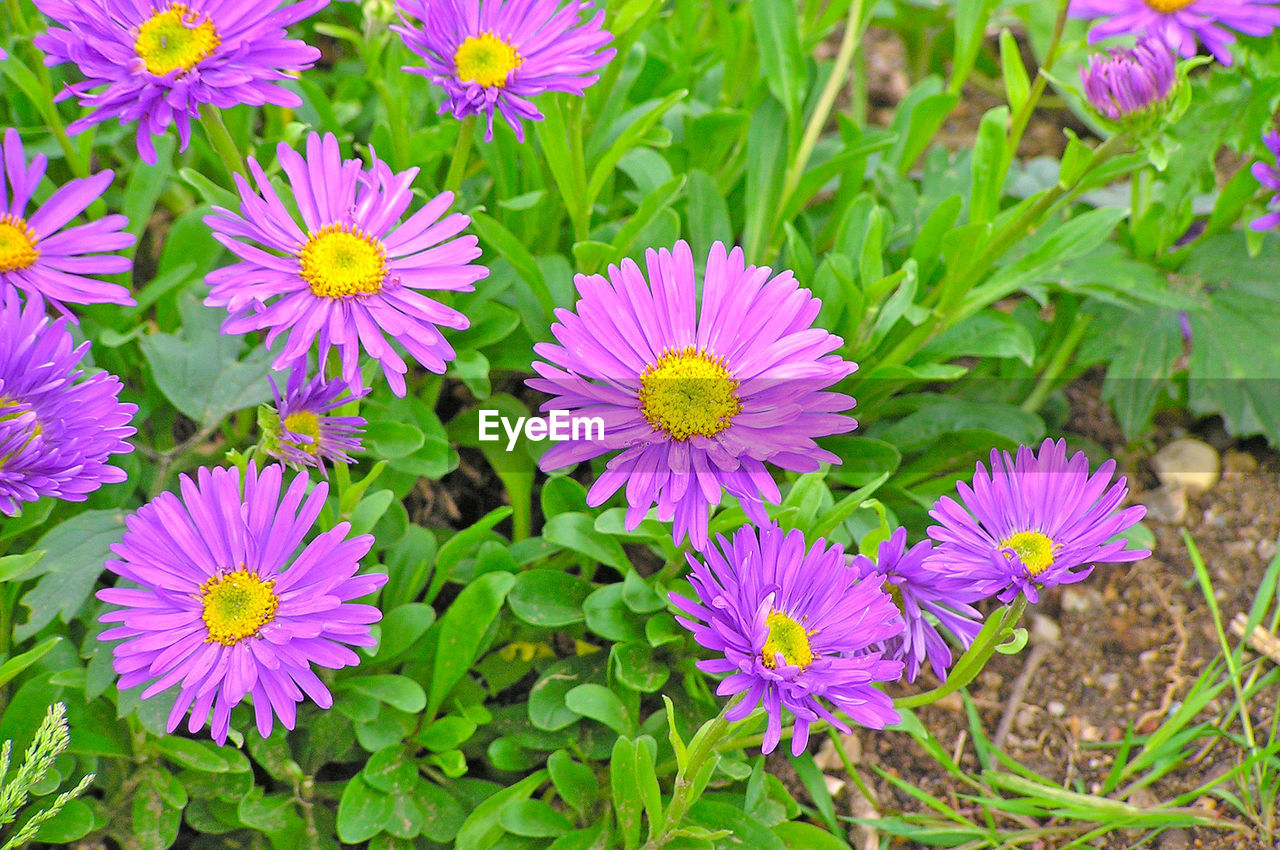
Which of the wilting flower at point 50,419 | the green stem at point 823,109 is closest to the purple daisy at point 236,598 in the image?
the wilting flower at point 50,419

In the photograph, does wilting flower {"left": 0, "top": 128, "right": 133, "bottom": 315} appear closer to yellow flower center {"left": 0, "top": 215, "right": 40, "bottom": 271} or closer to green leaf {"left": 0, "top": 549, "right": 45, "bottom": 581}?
yellow flower center {"left": 0, "top": 215, "right": 40, "bottom": 271}

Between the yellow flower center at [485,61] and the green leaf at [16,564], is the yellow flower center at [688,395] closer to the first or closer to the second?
the yellow flower center at [485,61]

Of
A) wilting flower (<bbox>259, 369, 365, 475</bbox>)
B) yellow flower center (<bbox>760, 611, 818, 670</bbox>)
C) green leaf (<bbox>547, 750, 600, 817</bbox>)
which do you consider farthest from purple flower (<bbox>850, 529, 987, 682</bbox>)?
wilting flower (<bbox>259, 369, 365, 475</bbox>)

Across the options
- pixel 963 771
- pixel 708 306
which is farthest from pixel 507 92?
pixel 963 771

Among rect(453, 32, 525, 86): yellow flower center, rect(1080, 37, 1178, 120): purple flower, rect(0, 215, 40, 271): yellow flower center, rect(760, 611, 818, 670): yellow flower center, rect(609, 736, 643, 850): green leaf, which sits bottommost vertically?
rect(609, 736, 643, 850): green leaf

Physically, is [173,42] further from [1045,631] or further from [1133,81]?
[1045,631]

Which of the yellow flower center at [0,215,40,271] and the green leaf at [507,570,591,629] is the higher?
the yellow flower center at [0,215,40,271]

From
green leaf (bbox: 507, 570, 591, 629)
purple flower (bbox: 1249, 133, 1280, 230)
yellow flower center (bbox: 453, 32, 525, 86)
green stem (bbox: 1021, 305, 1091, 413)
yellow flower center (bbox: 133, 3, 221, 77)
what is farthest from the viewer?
green stem (bbox: 1021, 305, 1091, 413)

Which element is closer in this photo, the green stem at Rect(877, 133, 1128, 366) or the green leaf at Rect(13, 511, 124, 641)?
the green leaf at Rect(13, 511, 124, 641)

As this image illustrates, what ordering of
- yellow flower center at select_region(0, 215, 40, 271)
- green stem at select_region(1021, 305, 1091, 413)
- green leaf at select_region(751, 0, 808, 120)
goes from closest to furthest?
yellow flower center at select_region(0, 215, 40, 271), green leaf at select_region(751, 0, 808, 120), green stem at select_region(1021, 305, 1091, 413)
